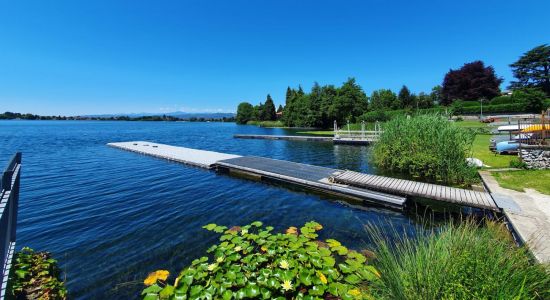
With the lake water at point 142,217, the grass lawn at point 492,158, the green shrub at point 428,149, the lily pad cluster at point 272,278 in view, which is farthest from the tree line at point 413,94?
the lily pad cluster at point 272,278

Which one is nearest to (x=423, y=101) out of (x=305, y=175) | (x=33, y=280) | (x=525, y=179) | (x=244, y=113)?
(x=525, y=179)

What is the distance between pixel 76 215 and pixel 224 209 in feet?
12.5

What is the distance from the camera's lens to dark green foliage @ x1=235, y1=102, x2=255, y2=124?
76.8m

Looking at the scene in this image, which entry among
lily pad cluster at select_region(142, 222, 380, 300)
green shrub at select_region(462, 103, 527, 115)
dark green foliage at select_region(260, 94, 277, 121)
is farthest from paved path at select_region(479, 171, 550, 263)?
dark green foliage at select_region(260, 94, 277, 121)

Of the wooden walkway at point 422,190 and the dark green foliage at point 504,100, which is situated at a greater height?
A: the dark green foliage at point 504,100

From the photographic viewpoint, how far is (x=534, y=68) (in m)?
45.6

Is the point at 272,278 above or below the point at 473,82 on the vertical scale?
below

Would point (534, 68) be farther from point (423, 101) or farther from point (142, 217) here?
point (142, 217)

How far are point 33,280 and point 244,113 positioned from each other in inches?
2948

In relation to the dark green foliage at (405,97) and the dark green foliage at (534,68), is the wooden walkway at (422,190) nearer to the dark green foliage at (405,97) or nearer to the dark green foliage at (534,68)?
the dark green foliage at (405,97)

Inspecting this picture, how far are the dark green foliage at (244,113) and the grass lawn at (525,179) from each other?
70750 millimetres

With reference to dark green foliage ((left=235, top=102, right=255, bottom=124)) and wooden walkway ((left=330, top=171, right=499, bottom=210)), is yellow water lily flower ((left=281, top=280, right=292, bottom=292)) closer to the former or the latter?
wooden walkway ((left=330, top=171, right=499, bottom=210))

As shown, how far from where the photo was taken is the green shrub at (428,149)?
8484 millimetres

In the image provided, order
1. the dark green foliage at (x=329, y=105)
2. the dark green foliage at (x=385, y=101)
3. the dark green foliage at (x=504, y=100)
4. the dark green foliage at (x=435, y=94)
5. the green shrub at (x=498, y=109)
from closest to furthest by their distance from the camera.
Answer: the green shrub at (x=498, y=109), the dark green foliage at (x=504, y=100), the dark green foliage at (x=329, y=105), the dark green foliage at (x=385, y=101), the dark green foliage at (x=435, y=94)
